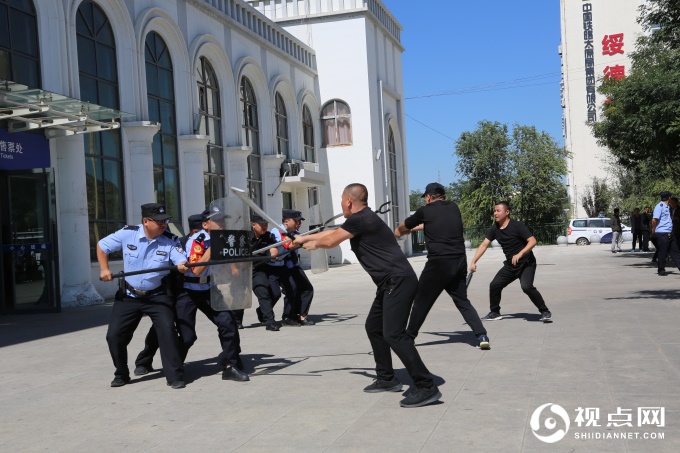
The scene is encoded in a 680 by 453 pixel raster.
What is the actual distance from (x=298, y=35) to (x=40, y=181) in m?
22.6

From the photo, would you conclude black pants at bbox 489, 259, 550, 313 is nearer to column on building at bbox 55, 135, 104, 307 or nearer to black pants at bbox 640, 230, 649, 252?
column on building at bbox 55, 135, 104, 307

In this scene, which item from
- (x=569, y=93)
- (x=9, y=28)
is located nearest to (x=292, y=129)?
(x=9, y=28)

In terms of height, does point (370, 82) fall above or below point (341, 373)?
above

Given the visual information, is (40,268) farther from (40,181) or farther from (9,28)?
(9,28)

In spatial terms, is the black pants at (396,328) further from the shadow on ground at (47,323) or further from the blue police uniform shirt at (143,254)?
the shadow on ground at (47,323)

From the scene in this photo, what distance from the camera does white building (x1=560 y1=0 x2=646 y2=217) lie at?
82.0 m

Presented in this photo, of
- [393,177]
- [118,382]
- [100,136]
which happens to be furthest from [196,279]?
[393,177]

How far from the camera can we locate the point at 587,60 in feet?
275

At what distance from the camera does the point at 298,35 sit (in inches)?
1489

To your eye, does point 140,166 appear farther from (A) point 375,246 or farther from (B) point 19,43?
(A) point 375,246

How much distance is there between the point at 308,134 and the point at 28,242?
20.9 metres

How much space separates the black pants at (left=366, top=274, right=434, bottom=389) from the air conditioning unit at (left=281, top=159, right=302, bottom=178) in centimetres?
2535

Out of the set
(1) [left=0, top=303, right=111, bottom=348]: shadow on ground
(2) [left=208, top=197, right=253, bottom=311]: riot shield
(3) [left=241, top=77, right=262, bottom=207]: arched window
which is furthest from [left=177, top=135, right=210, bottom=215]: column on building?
(2) [left=208, top=197, right=253, bottom=311]: riot shield

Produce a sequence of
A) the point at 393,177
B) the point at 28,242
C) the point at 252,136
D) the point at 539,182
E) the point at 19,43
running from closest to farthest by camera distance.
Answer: the point at 28,242 < the point at 19,43 < the point at 252,136 < the point at 393,177 < the point at 539,182
